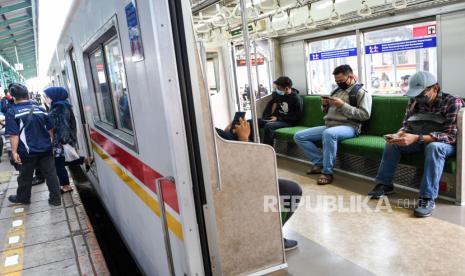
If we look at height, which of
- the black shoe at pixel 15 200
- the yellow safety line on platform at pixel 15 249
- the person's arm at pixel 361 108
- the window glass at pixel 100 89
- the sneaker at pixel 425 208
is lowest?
the sneaker at pixel 425 208

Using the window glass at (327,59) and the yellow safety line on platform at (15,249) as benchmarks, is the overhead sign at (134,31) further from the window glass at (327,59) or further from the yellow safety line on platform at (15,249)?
the window glass at (327,59)

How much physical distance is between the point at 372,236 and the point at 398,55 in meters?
2.84

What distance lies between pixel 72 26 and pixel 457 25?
4108mm

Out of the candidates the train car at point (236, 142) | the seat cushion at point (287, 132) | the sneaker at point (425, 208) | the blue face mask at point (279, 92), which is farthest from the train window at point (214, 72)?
the sneaker at point (425, 208)

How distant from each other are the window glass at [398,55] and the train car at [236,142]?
0.02 meters

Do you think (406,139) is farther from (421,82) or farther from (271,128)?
(271,128)

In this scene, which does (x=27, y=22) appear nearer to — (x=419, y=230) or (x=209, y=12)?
(x=209, y=12)

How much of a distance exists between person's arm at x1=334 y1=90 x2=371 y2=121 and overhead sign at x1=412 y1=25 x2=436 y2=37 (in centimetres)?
95

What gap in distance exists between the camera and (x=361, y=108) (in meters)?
4.66

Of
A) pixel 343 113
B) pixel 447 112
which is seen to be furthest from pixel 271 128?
pixel 447 112

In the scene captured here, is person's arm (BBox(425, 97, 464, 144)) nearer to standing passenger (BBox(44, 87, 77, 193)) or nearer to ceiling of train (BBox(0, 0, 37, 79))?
standing passenger (BBox(44, 87, 77, 193))

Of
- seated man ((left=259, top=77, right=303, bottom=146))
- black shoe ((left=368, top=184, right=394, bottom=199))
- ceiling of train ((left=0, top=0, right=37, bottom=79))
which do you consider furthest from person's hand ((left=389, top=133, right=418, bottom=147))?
ceiling of train ((left=0, top=0, right=37, bottom=79))

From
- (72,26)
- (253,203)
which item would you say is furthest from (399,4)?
(72,26)

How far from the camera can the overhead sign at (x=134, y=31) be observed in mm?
1935
